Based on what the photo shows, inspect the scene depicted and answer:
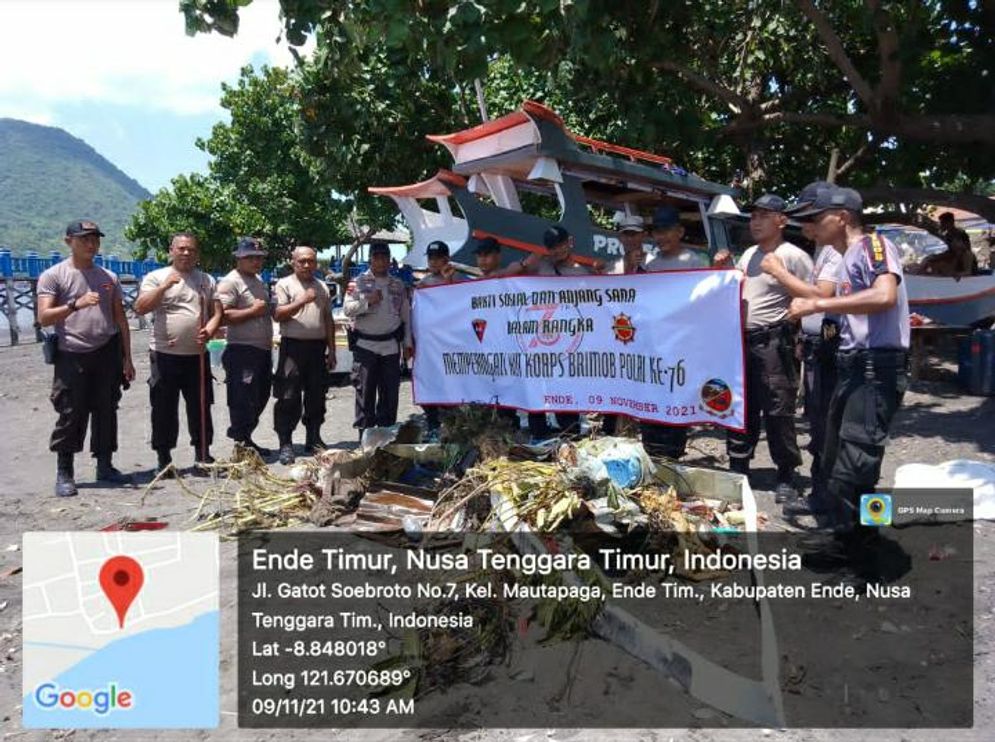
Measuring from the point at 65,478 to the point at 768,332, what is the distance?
17.4 feet

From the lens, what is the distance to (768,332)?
498cm

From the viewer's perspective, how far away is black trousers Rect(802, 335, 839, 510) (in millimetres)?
4691

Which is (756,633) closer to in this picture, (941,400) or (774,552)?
(774,552)

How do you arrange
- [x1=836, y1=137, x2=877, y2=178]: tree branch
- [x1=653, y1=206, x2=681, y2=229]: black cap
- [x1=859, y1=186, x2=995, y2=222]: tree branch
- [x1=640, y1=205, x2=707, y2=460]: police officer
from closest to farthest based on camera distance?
[x1=640, y1=205, x2=707, y2=460]: police officer
[x1=653, y1=206, x2=681, y2=229]: black cap
[x1=859, y1=186, x2=995, y2=222]: tree branch
[x1=836, y1=137, x2=877, y2=178]: tree branch

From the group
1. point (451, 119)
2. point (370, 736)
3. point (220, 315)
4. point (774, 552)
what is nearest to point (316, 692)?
point (370, 736)

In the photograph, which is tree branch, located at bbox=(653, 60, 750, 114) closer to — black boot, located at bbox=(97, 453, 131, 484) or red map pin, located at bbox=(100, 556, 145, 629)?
black boot, located at bbox=(97, 453, 131, 484)

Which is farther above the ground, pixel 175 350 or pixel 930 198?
pixel 930 198

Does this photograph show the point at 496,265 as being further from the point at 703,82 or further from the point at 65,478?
the point at 703,82

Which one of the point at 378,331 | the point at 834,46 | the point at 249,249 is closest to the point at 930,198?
the point at 834,46

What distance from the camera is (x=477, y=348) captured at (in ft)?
19.8

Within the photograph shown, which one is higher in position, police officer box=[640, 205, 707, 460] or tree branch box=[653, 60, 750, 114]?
tree branch box=[653, 60, 750, 114]

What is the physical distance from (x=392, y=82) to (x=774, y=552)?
8505 mm

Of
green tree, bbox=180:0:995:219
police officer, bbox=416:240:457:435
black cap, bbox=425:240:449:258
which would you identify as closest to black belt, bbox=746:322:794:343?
green tree, bbox=180:0:995:219

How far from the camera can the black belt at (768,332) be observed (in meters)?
4.97
